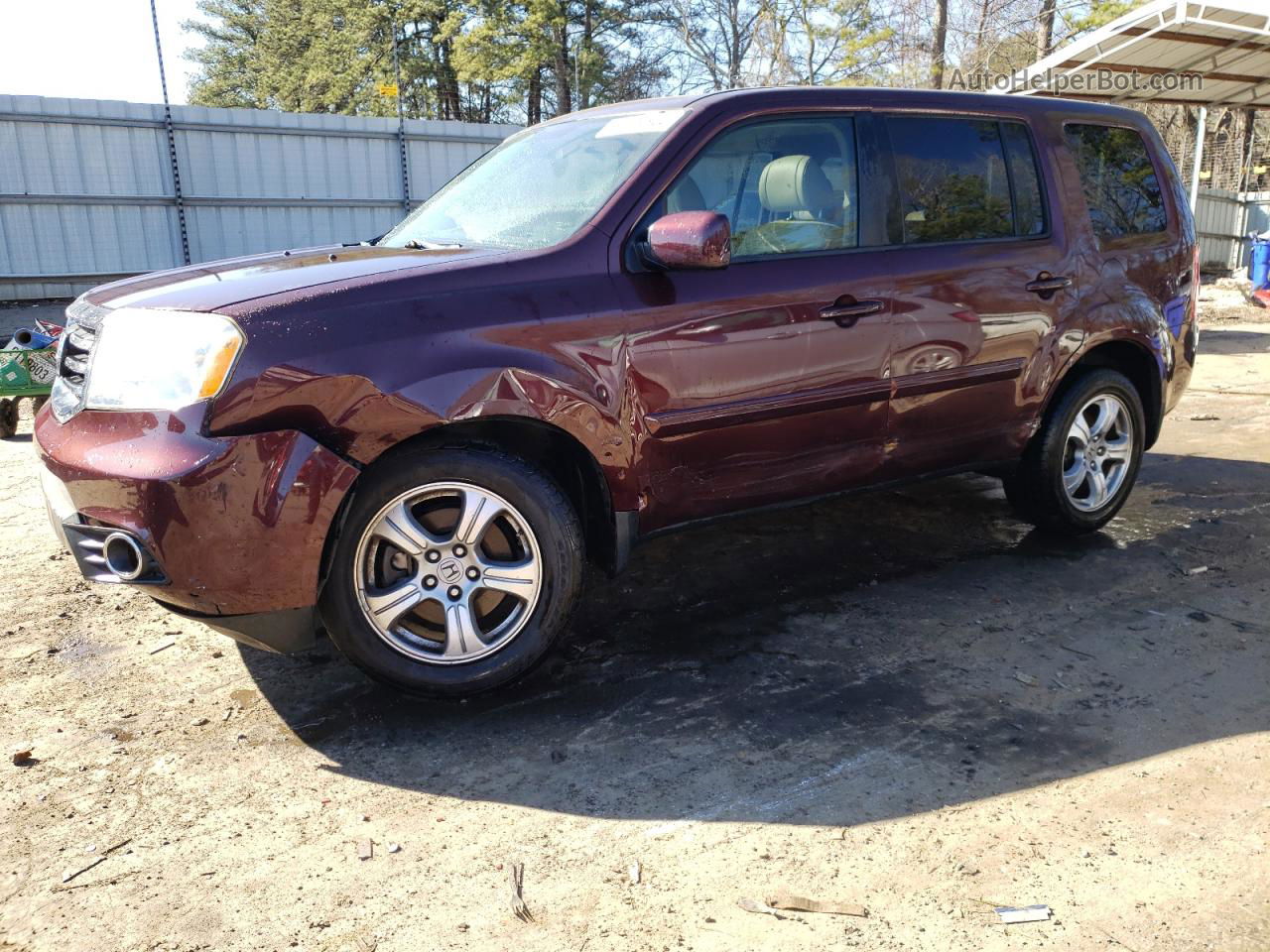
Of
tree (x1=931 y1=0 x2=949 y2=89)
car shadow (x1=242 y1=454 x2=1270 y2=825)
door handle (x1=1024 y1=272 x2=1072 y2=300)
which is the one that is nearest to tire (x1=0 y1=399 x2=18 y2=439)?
car shadow (x1=242 y1=454 x2=1270 y2=825)

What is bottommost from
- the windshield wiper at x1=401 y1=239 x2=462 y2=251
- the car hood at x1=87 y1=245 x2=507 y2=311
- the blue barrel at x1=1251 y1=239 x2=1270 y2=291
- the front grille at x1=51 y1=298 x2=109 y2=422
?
the blue barrel at x1=1251 y1=239 x2=1270 y2=291

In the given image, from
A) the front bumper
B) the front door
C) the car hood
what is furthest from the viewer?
the front door

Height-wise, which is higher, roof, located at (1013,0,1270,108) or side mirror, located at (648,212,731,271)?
roof, located at (1013,0,1270,108)

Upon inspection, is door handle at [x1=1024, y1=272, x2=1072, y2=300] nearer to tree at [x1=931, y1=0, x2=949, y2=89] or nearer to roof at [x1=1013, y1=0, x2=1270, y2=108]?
roof at [x1=1013, y1=0, x2=1270, y2=108]

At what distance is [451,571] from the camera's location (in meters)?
3.17

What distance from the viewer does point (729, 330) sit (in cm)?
353

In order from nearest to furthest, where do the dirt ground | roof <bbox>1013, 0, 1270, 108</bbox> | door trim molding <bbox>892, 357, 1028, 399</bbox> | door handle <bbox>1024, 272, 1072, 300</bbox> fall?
the dirt ground < door trim molding <bbox>892, 357, 1028, 399</bbox> < door handle <bbox>1024, 272, 1072, 300</bbox> < roof <bbox>1013, 0, 1270, 108</bbox>

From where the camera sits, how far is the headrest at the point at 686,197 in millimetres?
3527

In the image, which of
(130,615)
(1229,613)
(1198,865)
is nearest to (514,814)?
(1198,865)

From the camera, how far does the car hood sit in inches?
119

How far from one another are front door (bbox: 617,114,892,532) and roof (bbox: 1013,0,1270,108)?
12.0 metres

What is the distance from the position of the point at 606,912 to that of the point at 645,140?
2.54 meters

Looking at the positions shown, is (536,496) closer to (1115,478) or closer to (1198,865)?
(1198,865)

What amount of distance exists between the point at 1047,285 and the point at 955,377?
2.22 feet
